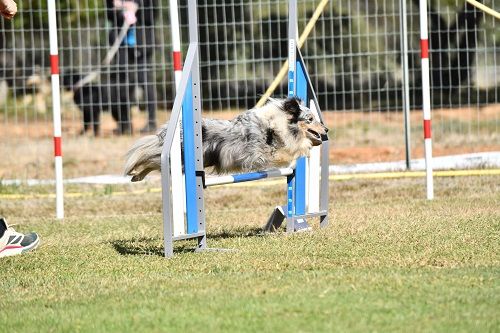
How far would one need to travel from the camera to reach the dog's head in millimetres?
7090

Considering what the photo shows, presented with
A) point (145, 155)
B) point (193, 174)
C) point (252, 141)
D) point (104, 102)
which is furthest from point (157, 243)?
point (104, 102)

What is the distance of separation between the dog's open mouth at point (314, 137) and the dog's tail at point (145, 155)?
1.13m

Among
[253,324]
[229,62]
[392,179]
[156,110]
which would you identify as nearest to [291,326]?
[253,324]

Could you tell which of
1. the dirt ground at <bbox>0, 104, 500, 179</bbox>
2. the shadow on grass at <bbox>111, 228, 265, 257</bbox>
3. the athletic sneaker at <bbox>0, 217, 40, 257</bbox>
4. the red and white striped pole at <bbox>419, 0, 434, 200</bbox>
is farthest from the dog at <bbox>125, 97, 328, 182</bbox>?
the dirt ground at <bbox>0, 104, 500, 179</bbox>

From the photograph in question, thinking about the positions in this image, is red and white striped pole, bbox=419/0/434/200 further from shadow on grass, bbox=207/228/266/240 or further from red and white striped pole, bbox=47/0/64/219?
red and white striped pole, bbox=47/0/64/219

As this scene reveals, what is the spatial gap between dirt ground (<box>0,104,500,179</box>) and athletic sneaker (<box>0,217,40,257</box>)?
5.36m

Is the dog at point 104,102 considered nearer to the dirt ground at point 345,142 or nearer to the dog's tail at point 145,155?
the dirt ground at point 345,142

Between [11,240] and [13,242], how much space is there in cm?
2

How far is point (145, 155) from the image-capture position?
6.93 m

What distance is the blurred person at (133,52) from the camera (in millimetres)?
11914

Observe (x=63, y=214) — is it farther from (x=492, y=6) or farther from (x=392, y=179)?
(x=492, y=6)

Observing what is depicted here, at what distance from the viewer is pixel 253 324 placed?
4.18m

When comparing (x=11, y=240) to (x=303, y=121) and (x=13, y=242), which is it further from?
(x=303, y=121)

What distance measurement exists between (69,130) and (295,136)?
26.8ft
